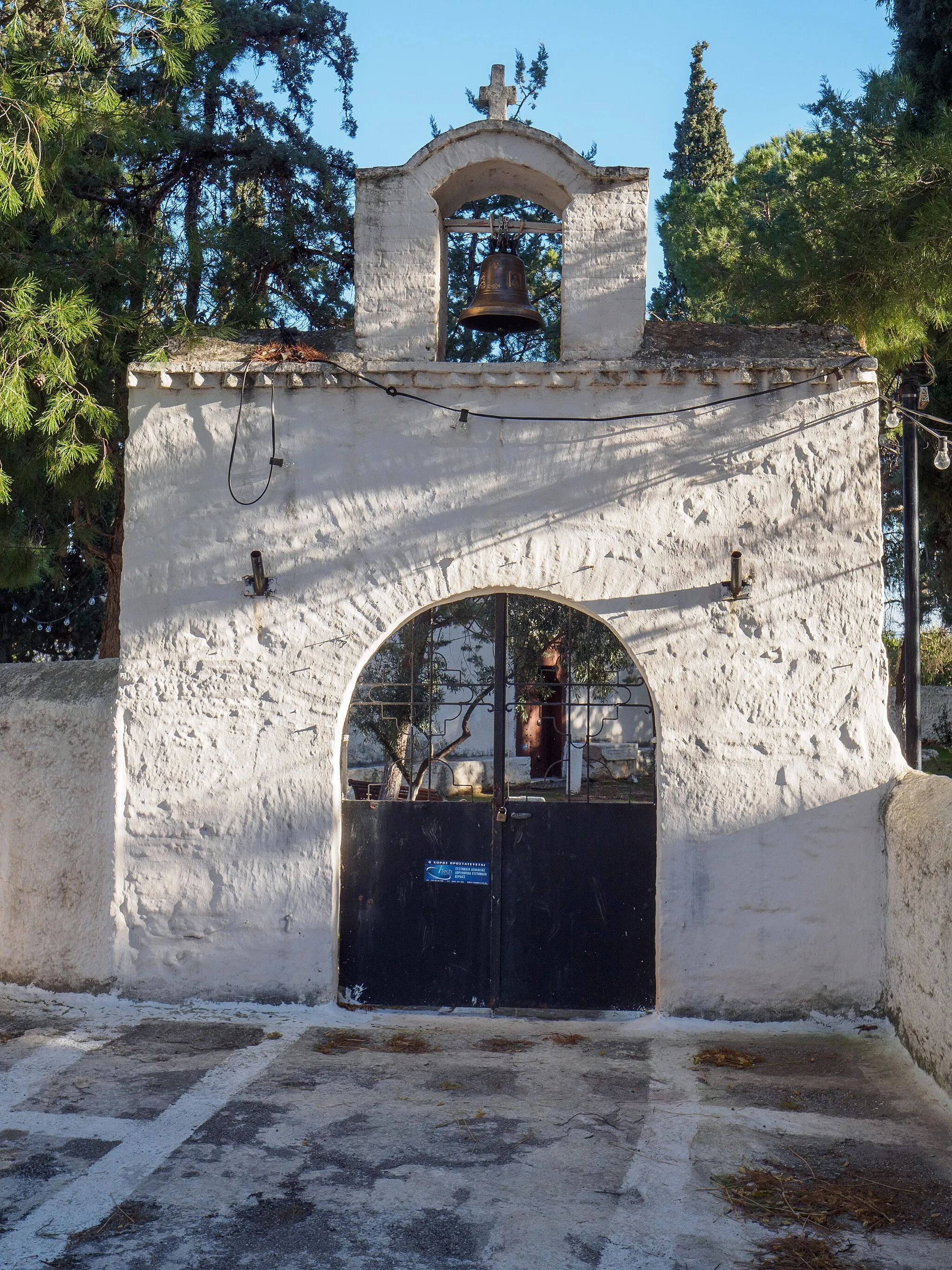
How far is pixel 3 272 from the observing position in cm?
715

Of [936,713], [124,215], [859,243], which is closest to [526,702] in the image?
[859,243]

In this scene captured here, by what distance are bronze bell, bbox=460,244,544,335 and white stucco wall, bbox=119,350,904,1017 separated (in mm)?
411

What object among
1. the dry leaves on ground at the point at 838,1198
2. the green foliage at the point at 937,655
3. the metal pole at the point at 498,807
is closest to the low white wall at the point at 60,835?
the metal pole at the point at 498,807

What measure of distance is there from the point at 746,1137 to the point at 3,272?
6582 mm

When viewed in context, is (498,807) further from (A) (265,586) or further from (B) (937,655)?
(B) (937,655)

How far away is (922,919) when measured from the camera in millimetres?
5480

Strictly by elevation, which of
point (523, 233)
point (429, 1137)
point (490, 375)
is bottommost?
point (429, 1137)

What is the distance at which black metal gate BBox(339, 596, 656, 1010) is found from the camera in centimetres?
647

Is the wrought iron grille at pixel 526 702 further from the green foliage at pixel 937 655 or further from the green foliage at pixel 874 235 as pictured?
the green foliage at pixel 937 655

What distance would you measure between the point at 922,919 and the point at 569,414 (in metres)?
3.33

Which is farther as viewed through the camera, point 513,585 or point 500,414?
point 500,414

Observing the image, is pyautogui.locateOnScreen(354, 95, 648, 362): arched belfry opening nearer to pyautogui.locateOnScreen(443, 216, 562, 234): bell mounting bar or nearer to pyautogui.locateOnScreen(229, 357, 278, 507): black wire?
pyautogui.locateOnScreen(443, 216, 562, 234): bell mounting bar

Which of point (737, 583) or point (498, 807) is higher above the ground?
point (737, 583)

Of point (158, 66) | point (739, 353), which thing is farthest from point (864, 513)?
point (158, 66)
